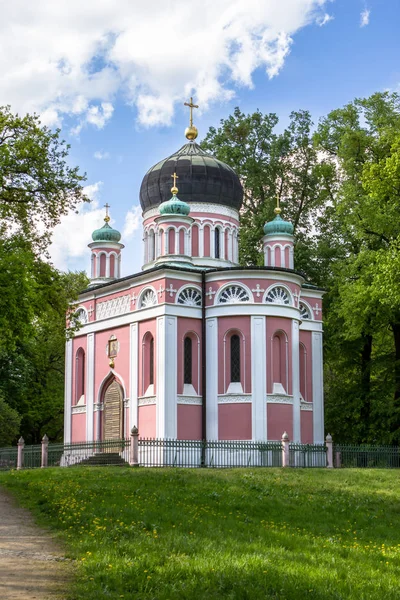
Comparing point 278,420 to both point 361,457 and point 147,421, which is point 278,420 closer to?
point 361,457

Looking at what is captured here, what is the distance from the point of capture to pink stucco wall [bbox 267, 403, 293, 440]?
28156 mm

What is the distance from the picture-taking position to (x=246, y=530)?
41.0 feet

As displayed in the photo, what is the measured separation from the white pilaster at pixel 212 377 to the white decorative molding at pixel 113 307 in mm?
3416

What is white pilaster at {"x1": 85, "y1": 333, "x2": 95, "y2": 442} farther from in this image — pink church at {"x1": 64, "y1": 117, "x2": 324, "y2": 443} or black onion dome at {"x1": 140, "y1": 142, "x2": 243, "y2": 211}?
black onion dome at {"x1": 140, "y1": 142, "x2": 243, "y2": 211}

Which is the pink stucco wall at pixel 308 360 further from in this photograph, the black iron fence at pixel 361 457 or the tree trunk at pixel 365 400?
the black iron fence at pixel 361 457

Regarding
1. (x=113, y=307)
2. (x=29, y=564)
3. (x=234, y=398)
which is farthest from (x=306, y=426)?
(x=29, y=564)

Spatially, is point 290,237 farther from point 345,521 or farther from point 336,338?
point 345,521

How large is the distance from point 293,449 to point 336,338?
345 inches

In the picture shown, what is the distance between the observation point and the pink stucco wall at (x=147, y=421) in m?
28.5

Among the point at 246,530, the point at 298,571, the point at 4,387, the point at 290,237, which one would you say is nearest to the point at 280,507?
the point at 246,530

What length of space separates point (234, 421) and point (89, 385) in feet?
23.1

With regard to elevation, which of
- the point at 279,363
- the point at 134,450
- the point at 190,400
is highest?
the point at 279,363

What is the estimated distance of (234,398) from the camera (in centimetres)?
2838

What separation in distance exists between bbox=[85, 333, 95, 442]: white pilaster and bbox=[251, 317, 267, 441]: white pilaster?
728cm
